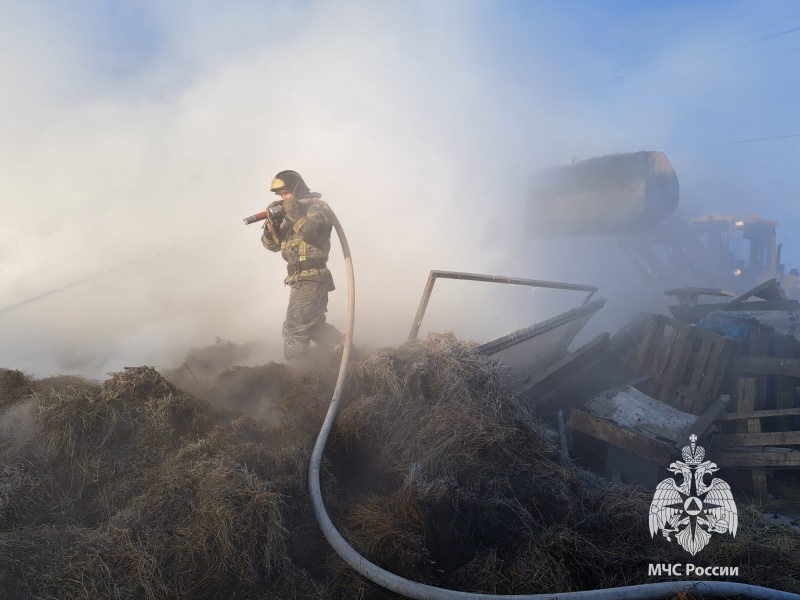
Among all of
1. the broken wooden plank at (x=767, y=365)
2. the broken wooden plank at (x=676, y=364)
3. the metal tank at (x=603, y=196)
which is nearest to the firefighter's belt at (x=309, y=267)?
the broken wooden plank at (x=676, y=364)

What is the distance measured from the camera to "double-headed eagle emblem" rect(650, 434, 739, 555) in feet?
10.0

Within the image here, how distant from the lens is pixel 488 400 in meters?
3.78

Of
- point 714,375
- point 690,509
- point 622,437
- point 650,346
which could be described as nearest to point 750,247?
point 650,346

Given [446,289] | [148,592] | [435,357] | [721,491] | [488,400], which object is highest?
[446,289]

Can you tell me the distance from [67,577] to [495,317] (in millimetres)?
8409

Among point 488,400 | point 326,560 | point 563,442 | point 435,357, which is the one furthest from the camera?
point 563,442

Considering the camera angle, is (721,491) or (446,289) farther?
(446,289)

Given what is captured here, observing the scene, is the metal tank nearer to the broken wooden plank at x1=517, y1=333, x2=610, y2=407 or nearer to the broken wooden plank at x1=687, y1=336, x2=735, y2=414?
the broken wooden plank at x1=517, y1=333, x2=610, y2=407

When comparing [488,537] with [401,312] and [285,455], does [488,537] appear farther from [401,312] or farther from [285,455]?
[401,312]

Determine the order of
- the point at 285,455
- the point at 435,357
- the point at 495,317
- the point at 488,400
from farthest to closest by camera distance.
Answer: the point at 495,317
the point at 435,357
the point at 488,400
the point at 285,455

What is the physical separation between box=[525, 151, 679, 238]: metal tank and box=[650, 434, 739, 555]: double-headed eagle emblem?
26.0 feet

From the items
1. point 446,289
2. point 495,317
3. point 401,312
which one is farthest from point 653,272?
point 401,312

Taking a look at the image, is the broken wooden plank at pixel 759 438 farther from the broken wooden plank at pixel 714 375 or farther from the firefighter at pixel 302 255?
the firefighter at pixel 302 255

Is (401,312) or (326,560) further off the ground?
(401,312)
